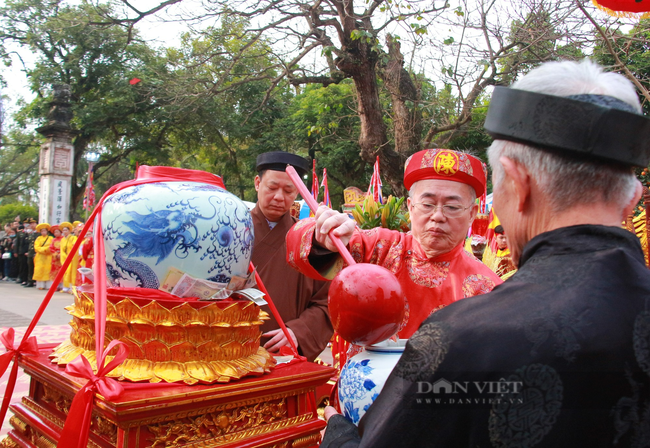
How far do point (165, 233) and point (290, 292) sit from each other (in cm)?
128

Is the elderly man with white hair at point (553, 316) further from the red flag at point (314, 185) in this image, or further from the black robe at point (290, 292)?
the red flag at point (314, 185)

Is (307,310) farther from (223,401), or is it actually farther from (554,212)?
(554,212)

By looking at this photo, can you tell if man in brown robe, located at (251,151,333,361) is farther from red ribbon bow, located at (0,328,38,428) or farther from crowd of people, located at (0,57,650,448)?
crowd of people, located at (0,57,650,448)

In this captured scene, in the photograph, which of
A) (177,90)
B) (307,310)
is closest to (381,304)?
(307,310)

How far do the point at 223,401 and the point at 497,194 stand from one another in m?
0.87

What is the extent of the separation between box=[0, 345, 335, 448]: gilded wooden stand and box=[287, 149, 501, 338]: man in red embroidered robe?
0.58 meters

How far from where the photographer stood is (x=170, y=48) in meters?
19.0

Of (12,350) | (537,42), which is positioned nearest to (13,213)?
(537,42)

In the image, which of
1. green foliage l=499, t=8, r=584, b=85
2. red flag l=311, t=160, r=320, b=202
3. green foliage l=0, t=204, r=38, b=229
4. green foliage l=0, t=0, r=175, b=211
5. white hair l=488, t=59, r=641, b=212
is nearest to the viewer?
white hair l=488, t=59, r=641, b=212

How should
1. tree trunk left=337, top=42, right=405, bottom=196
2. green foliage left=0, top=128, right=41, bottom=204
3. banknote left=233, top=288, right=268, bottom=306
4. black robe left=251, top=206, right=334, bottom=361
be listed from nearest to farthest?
banknote left=233, top=288, right=268, bottom=306 < black robe left=251, top=206, right=334, bottom=361 < tree trunk left=337, top=42, right=405, bottom=196 < green foliage left=0, top=128, right=41, bottom=204

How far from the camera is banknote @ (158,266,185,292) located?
4.36 ft

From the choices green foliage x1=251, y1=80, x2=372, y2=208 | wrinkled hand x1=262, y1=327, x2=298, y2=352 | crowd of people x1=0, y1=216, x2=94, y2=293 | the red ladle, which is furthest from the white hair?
green foliage x1=251, y1=80, x2=372, y2=208

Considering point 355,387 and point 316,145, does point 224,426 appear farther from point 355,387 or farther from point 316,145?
point 316,145

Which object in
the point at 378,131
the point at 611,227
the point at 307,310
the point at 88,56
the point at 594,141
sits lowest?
the point at 307,310
